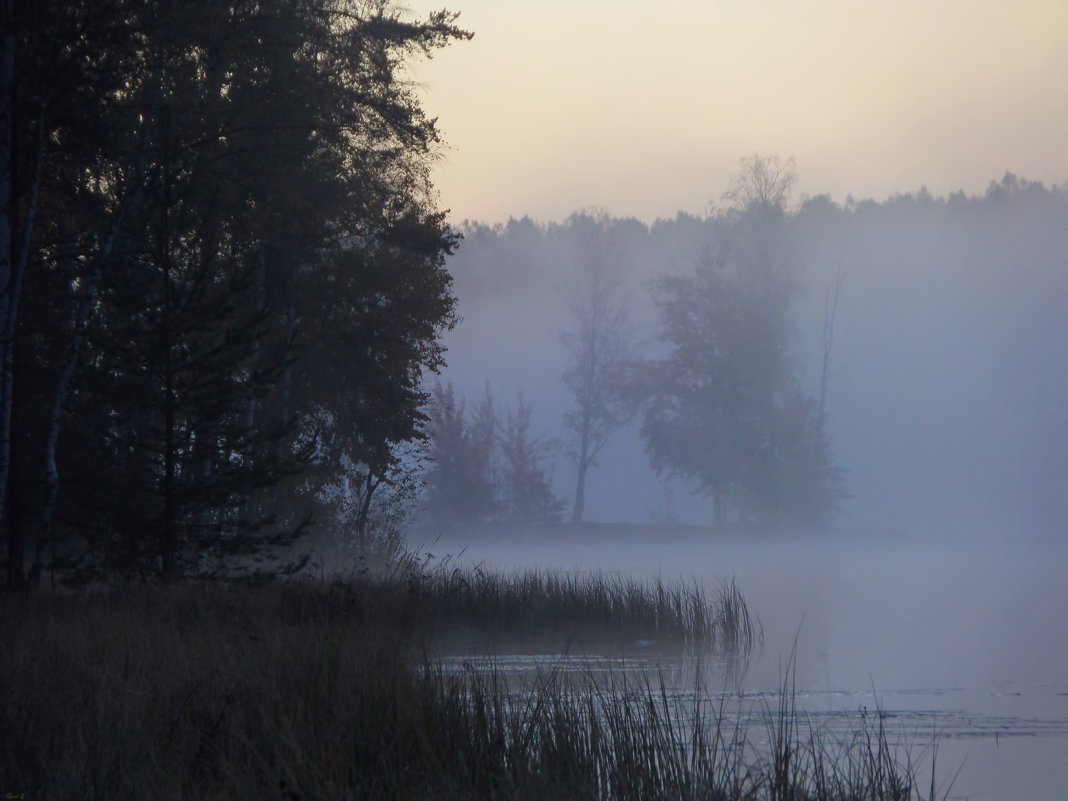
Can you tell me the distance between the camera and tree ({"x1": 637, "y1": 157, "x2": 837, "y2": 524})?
46.9m

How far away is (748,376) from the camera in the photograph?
47125 mm

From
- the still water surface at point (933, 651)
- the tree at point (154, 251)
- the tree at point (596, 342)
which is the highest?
the tree at point (596, 342)

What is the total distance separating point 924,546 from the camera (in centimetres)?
4688

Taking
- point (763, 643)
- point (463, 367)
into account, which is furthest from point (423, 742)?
point (463, 367)

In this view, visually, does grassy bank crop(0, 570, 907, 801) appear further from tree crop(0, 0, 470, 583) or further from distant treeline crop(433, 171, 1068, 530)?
distant treeline crop(433, 171, 1068, 530)

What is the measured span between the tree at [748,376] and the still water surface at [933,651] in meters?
9.85

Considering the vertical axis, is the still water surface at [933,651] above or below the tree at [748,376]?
below

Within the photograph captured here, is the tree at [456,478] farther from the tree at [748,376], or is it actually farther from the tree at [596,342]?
the tree at [748,376]

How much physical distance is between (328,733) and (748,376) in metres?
42.9

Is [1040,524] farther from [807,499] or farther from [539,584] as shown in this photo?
[539,584]

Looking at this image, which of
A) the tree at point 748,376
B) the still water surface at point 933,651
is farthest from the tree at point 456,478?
the still water surface at point 933,651

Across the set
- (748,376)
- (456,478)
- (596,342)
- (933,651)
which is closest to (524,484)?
(456,478)

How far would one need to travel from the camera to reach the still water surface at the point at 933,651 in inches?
318

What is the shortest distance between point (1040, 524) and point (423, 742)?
57867mm
